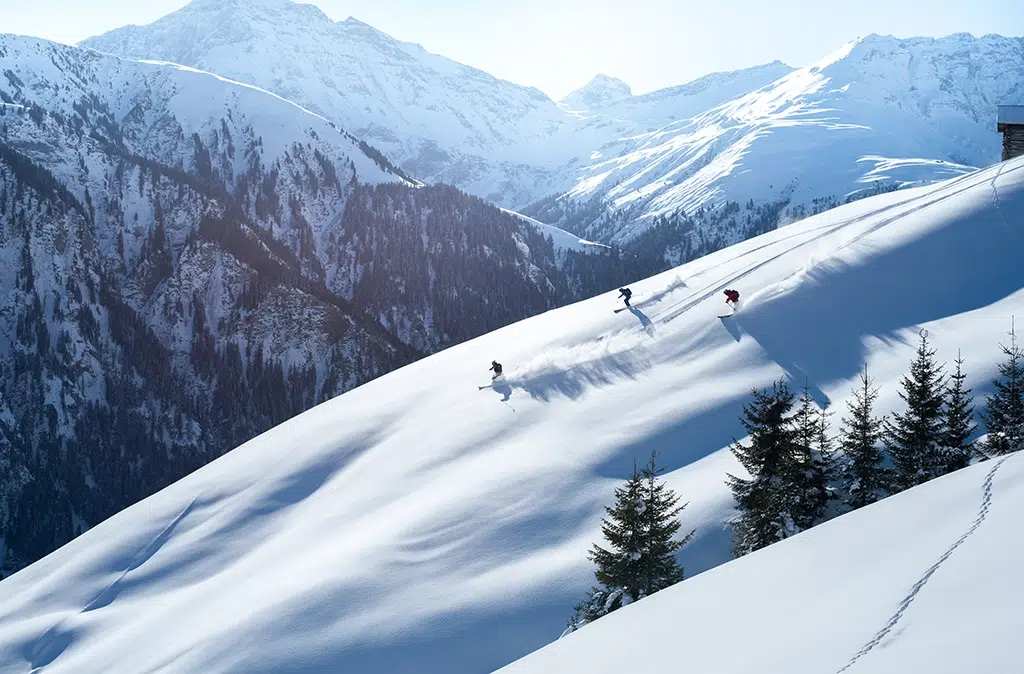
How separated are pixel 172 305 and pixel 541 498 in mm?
148245

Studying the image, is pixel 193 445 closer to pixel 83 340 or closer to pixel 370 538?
pixel 83 340

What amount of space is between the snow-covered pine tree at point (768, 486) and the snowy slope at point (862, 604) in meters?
4.29

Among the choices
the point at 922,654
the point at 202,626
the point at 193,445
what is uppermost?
the point at 193,445

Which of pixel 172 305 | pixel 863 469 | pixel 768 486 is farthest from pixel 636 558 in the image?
pixel 172 305

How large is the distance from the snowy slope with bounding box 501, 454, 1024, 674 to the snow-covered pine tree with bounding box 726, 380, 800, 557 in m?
4.29

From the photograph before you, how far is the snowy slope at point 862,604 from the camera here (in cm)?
536

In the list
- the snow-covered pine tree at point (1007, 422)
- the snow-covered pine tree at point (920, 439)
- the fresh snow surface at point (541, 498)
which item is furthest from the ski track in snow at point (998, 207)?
the snow-covered pine tree at point (920, 439)

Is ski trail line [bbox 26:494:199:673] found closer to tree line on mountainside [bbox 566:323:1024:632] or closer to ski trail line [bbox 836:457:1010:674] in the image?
tree line on mountainside [bbox 566:323:1024:632]

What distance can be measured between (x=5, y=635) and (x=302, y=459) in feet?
42.1

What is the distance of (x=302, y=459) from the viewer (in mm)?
29344

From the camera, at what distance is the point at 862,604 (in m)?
6.81

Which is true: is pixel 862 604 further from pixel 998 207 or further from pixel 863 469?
pixel 998 207

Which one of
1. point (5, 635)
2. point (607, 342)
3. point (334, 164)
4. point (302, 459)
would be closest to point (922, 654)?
point (607, 342)

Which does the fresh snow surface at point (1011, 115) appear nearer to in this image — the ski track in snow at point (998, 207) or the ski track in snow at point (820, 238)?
the ski track in snow at point (820, 238)
